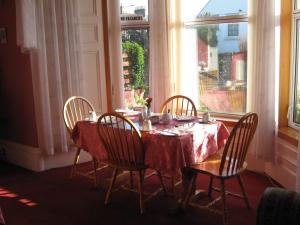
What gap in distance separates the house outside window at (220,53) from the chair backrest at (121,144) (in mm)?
1587

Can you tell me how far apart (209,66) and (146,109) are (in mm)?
1269

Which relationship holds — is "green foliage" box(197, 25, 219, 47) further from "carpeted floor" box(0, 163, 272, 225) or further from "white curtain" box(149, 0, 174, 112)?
"carpeted floor" box(0, 163, 272, 225)

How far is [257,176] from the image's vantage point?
3809mm

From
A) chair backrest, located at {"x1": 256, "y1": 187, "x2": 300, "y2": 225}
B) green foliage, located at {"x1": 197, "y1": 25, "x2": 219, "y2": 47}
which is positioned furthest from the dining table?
green foliage, located at {"x1": 197, "y1": 25, "x2": 219, "y2": 47}

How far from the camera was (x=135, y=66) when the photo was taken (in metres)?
4.66

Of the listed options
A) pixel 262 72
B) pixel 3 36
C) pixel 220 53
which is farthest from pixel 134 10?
pixel 262 72

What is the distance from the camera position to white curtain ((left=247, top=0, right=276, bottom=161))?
3.44m

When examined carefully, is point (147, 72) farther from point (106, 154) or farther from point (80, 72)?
point (106, 154)

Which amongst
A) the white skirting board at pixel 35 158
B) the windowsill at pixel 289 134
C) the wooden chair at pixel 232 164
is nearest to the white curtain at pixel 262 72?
the windowsill at pixel 289 134

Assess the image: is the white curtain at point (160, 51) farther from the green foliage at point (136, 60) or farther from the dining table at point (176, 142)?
the dining table at point (176, 142)

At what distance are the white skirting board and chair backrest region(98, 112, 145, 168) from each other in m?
1.43

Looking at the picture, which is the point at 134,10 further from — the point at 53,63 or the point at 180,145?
the point at 180,145

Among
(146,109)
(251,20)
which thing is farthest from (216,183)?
(251,20)

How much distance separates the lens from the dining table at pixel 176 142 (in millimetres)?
2738
